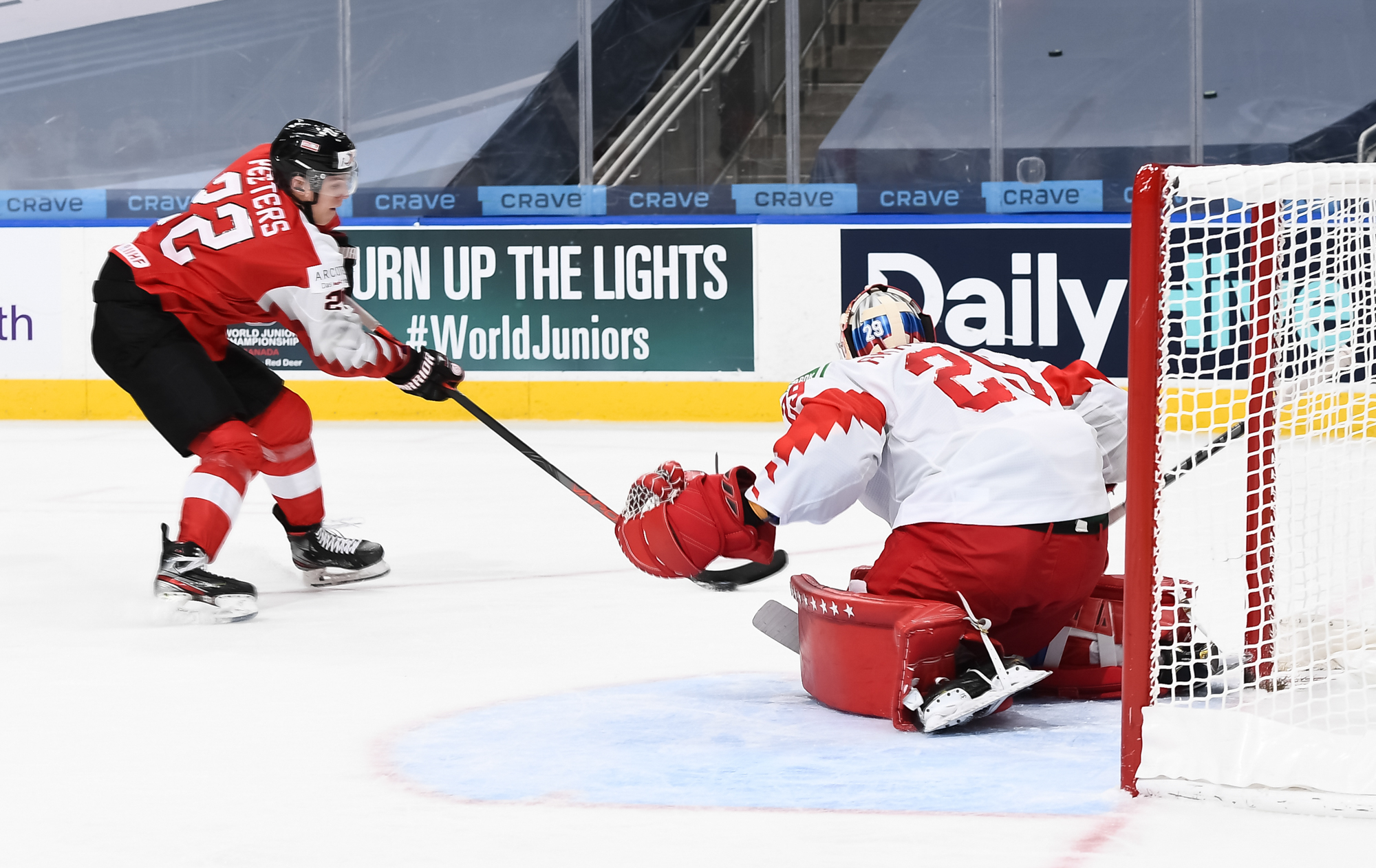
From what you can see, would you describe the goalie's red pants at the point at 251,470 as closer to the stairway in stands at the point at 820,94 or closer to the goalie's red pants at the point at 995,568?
the goalie's red pants at the point at 995,568

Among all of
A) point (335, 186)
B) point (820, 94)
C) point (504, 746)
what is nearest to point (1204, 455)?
point (504, 746)

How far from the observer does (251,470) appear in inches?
122

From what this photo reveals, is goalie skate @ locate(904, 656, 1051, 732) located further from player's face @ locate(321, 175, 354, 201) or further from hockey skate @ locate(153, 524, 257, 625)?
player's face @ locate(321, 175, 354, 201)

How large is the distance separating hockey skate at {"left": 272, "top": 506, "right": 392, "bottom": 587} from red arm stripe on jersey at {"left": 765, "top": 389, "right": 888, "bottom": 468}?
1696mm

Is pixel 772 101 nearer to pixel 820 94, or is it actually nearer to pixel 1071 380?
pixel 820 94

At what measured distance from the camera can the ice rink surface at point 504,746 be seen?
1.52 m

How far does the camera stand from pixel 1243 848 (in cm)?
148

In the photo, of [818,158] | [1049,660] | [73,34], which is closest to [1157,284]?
[1049,660]

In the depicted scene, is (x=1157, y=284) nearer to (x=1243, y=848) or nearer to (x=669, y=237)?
(x=1243, y=848)

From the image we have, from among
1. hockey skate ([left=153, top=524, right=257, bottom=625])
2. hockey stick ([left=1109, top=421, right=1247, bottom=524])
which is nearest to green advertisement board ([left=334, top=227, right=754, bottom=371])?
hockey skate ([left=153, top=524, right=257, bottom=625])

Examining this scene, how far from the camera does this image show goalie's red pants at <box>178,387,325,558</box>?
9.72 feet

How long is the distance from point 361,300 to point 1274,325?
5899 millimetres

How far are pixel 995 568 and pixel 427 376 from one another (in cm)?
168

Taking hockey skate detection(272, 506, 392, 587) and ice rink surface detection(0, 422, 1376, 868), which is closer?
ice rink surface detection(0, 422, 1376, 868)
